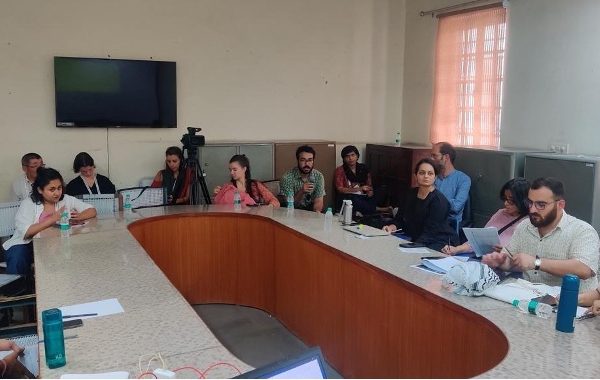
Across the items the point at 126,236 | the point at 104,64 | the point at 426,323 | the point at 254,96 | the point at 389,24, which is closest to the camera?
the point at 426,323

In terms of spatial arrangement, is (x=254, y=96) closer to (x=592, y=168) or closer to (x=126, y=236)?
(x=126, y=236)

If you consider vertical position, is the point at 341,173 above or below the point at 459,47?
below

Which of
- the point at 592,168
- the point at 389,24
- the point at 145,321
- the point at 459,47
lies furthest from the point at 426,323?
the point at 389,24

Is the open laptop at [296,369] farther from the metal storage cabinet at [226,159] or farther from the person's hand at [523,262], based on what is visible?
the metal storage cabinet at [226,159]

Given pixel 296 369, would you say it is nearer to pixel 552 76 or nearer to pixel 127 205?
pixel 127 205

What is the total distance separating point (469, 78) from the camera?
5625 millimetres

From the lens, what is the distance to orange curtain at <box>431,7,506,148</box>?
5305 mm

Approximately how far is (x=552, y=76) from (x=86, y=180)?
460 cm

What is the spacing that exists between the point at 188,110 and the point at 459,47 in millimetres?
3116

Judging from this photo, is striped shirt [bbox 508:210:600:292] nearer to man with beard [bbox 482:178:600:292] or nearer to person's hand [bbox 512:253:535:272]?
man with beard [bbox 482:178:600:292]

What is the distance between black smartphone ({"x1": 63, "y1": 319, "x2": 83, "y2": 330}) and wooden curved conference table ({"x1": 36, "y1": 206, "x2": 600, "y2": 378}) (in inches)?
54.9

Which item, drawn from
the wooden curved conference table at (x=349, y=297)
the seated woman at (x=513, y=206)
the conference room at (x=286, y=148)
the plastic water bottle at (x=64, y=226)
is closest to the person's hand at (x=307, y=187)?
the conference room at (x=286, y=148)

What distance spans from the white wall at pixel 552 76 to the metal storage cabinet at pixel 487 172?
439 mm

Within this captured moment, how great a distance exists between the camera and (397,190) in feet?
19.2
